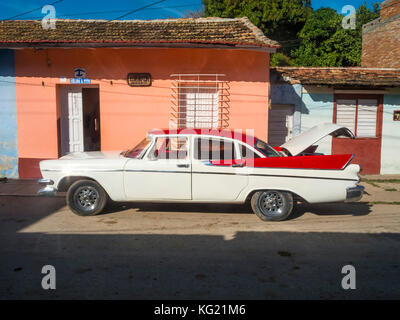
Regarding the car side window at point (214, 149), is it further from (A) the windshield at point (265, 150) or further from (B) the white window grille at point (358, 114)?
(B) the white window grille at point (358, 114)

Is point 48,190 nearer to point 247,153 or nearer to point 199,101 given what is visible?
point 247,153

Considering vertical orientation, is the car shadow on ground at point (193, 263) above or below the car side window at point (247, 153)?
below

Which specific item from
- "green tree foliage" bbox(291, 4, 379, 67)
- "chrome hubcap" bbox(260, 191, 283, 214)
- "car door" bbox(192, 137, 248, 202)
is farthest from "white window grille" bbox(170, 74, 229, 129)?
"green tree foliage" bbox(291, 4, 379, 67)

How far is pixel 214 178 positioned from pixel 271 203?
3.65 feet

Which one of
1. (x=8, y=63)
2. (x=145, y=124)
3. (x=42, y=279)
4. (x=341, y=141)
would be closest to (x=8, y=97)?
A: (x=8, y=63)

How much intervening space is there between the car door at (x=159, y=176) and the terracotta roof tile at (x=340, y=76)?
6.26m

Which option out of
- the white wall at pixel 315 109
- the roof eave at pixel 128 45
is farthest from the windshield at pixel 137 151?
the white wall at pixel 315 109

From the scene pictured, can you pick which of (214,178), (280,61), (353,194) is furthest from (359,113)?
(280,61)

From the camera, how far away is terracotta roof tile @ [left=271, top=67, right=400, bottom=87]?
452 inches

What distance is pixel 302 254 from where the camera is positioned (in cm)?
524

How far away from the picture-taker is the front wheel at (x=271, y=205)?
6.79m

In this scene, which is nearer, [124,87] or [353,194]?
[353,194]

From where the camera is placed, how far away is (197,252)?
5.30 m

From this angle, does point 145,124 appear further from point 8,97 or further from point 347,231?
point 347,231
